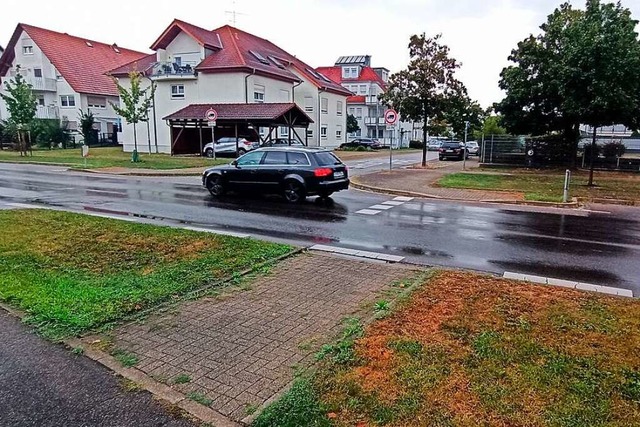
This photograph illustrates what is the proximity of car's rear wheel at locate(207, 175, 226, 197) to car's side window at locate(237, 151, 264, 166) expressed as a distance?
2.89ft

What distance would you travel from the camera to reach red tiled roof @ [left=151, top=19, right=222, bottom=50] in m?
36.7

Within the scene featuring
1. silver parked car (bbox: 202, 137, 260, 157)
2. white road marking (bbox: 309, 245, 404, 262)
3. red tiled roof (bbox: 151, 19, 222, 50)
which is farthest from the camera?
red tiled roof (bbox: 151, 19, 222, 50)

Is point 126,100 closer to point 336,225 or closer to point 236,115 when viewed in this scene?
point 236,115

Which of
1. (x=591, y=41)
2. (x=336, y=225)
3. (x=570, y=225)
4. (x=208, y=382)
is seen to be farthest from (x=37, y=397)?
(x=591, y=41)

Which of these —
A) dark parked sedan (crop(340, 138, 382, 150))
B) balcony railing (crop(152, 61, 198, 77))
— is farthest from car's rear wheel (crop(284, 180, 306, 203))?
dark parked sedan (crop(340, 138, 382, 150))

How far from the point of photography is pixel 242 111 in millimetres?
32000

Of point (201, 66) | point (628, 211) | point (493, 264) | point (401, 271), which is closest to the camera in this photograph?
point (401, 271)

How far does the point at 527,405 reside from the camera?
3.25 meters

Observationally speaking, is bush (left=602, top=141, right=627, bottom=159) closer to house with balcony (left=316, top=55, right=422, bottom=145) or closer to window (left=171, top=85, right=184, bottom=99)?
window (left=171, top=85, right=184, bottom=99)

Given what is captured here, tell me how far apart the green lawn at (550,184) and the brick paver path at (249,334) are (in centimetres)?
1119

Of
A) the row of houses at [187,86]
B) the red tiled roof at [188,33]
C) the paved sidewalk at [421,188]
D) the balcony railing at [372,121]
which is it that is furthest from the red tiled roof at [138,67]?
the balcony railing at [372,121]

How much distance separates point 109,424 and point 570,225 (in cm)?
1075

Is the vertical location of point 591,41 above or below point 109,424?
above

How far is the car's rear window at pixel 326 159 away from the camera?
1375cm
